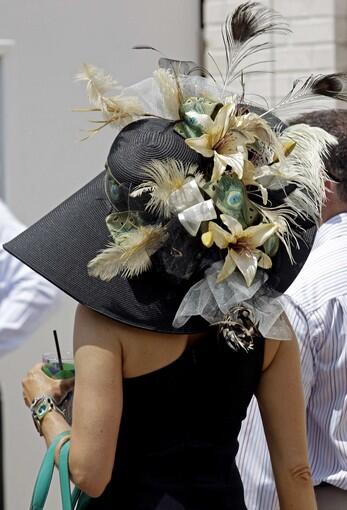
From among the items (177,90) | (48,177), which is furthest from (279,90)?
(177,90)

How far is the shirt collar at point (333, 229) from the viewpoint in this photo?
2.68m

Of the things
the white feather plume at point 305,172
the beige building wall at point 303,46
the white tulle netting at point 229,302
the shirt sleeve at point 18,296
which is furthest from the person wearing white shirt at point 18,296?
the beige building wall at point 303,46

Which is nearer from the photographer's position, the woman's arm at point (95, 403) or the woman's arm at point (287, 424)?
the woman's arm at point (95, 403)

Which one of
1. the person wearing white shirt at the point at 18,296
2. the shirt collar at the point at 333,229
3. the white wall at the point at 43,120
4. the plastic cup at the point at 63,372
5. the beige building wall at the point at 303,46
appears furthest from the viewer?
the beige building wall at the point at 303,46

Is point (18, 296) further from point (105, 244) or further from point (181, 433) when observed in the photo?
point (181, 433)

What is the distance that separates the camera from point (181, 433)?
1983 millimetres

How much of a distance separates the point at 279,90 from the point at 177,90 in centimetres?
222

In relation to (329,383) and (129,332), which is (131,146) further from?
(329,383)

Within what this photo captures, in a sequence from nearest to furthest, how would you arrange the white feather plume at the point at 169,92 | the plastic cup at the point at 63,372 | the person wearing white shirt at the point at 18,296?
the white feather plume at the point at 169,92, the plastic cup at the point at 63,372, the person wearing white shirt at the point at 18,296

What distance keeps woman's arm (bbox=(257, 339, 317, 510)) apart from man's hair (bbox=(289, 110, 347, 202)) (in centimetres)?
75

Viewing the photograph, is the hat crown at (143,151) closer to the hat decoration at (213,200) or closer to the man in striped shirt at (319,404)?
the hat decoration at (213,200)

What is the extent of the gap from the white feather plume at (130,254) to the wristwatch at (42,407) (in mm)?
317

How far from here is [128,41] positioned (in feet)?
13.5

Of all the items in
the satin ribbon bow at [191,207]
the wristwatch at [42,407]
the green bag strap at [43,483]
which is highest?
the satin ribbon bow at [191,207]
